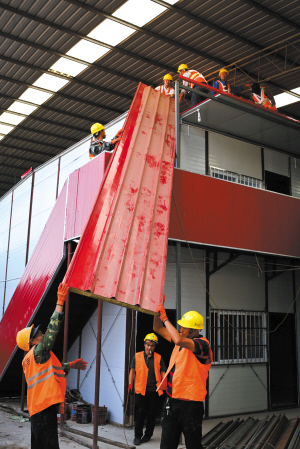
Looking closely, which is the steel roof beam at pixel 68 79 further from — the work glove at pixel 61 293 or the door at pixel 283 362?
the work glove at pixel 61 293

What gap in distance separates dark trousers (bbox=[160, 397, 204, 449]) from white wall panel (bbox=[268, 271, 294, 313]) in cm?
803

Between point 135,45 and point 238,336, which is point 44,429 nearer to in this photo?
point 238,336

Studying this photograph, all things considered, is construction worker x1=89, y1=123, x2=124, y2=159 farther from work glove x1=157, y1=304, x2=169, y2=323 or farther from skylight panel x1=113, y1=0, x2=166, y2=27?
work glove x1=157, y1=304, x2=169, y2=323

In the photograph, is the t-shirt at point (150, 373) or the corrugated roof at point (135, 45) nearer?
the t-shirt at point (150, 373)

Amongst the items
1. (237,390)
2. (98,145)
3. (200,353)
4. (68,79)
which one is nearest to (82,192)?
(98,145)

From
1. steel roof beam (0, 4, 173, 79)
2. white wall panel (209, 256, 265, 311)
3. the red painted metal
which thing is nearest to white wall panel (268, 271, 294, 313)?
white wall panel (209, 256, 265, 311)

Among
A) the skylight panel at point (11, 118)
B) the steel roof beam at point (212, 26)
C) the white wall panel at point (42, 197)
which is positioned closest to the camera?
the steel roof beam at point (212, 26)

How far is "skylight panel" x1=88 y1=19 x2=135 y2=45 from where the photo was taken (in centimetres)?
1288

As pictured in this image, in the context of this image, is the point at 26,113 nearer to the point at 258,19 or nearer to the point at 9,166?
the point at 9,166

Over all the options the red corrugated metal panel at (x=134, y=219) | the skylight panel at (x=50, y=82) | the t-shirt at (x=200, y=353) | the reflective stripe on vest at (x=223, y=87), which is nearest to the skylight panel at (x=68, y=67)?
the skylight panel at (x=50, y=82)

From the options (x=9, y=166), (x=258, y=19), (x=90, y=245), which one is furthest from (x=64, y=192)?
(x=9, y=166)

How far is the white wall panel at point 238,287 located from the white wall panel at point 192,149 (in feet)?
8.49

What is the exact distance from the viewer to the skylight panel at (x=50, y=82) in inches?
621

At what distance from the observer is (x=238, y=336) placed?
11977 millimetres
